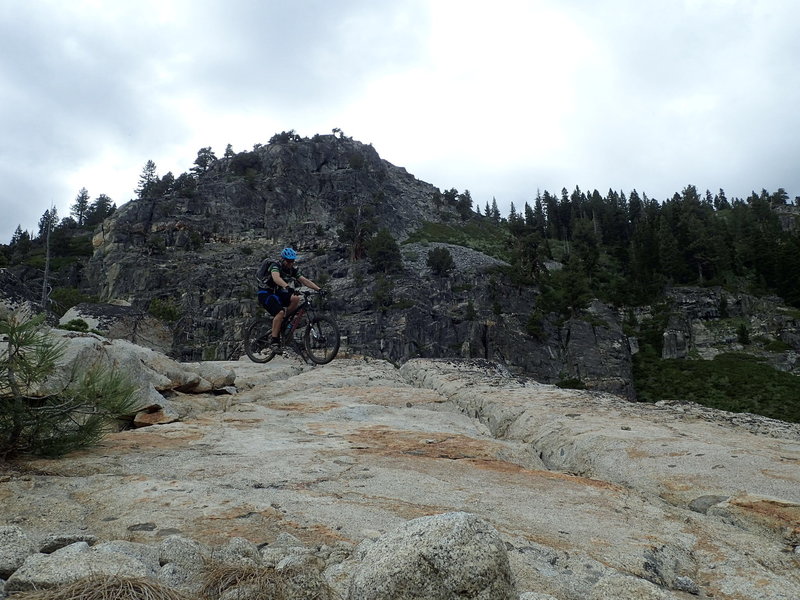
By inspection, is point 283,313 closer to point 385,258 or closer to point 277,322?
point 277,322

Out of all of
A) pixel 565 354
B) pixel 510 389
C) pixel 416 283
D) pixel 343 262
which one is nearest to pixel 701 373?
pixel 565 354

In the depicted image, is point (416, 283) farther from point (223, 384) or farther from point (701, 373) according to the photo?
point (223, 384)

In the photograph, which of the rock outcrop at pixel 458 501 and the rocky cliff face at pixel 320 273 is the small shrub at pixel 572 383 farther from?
the rock outcrop at pixel 458 501

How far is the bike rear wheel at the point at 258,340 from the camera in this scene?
1347 centimetres

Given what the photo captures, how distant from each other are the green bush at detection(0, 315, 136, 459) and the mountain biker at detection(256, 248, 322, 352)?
645cm

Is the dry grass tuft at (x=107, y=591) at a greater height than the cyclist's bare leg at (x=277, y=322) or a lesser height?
lesser

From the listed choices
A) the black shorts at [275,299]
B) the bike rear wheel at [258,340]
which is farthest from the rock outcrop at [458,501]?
the bike rear wheel at [258,340]

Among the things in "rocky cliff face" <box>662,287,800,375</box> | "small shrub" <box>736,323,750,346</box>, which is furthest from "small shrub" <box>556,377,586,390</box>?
"small shrub" <box>736,323,750,346</box>

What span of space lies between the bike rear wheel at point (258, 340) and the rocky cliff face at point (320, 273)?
40818 millimetres

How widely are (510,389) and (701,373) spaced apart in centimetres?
7077

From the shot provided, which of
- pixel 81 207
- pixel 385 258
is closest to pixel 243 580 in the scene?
pixel 385 258

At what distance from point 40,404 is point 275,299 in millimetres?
7061

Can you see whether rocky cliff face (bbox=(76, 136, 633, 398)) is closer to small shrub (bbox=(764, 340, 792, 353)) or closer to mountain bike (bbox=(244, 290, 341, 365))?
small shrub (bbox=(764, 340, 792, 353))

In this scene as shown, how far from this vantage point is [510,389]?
8961 millimetres
